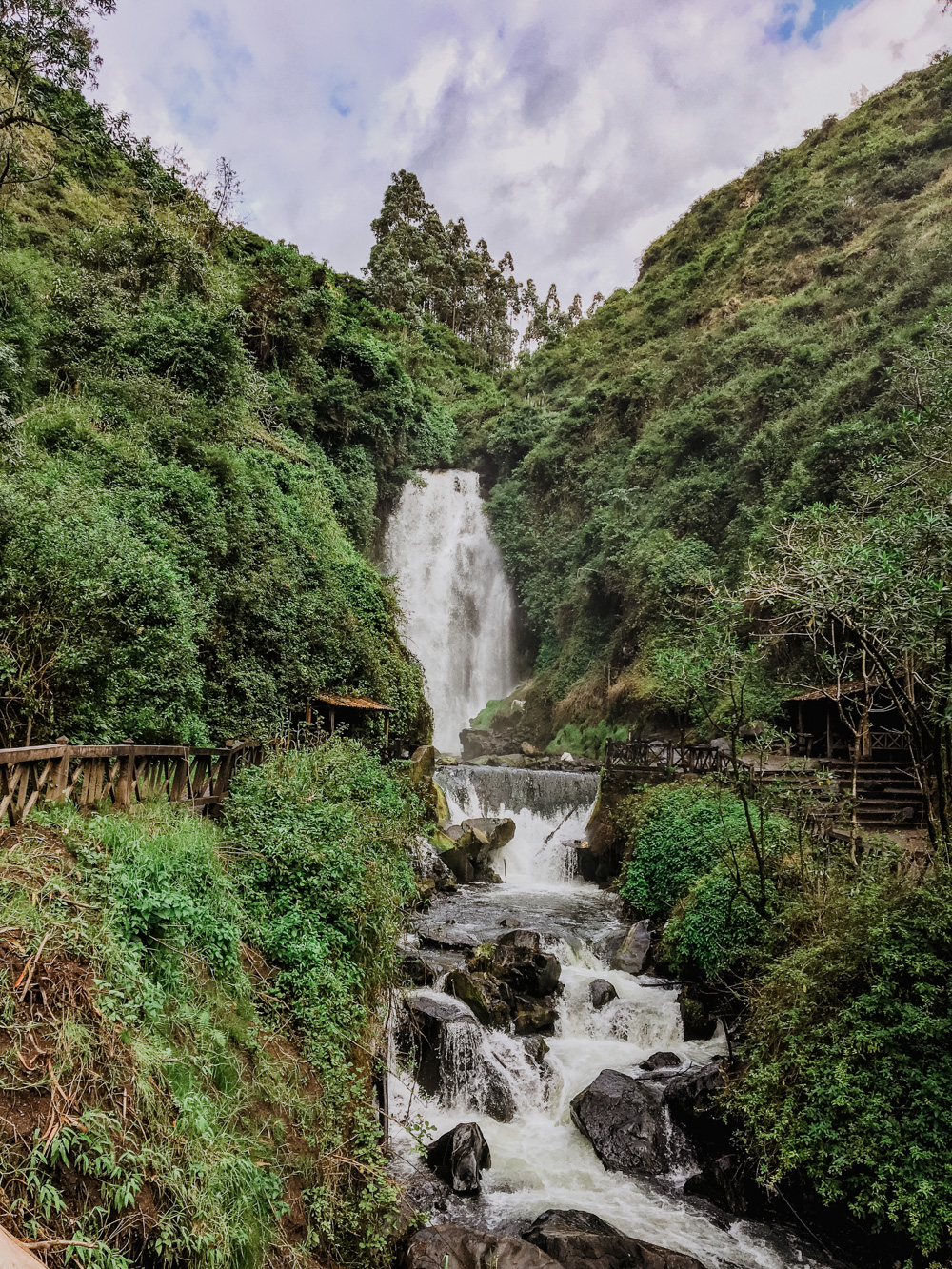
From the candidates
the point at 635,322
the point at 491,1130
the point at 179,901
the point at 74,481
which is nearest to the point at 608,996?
the point at 491,1130

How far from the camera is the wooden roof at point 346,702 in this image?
14328mm

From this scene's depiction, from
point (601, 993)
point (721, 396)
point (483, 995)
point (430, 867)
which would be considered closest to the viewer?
point (483, 995)

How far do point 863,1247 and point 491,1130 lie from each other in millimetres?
3860

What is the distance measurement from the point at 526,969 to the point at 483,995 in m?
1.06

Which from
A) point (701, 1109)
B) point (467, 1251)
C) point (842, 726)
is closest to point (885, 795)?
point (842, 726)

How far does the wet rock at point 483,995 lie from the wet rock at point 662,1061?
192 centimetres

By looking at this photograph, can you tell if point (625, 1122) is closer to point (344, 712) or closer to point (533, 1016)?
point (533, 1016)

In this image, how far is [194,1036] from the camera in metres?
4.34

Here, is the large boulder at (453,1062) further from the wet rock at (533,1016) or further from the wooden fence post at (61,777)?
the wooden fence post at (61,777)

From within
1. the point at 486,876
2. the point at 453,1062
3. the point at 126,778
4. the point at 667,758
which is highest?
the point at 126,778

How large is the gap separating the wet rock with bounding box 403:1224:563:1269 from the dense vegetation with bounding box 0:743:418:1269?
1.28 ft

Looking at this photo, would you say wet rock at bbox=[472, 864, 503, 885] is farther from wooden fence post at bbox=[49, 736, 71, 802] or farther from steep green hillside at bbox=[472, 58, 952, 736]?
wooden fence post at bbox=[49, 736, 71, 802]

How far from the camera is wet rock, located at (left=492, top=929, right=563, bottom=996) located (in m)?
10.2

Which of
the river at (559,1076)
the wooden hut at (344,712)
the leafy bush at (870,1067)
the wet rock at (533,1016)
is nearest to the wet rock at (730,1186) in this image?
Result: the river at (559,1076)
